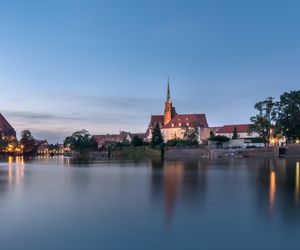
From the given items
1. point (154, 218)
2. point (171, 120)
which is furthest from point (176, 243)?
point (171, 120)

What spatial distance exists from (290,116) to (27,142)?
398 ft

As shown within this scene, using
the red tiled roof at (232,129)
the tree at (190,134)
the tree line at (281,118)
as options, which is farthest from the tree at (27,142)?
the tree line at (281,118)

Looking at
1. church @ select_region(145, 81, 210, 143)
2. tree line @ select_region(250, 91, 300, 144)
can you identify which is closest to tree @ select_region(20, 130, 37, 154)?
church @ select_region(145, 81, 210, 143)

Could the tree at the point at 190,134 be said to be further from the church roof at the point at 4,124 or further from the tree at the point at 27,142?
the church roof at the point at 4,124

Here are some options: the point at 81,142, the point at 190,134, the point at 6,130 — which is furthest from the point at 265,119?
the point at 6,130

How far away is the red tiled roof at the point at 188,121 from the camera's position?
154500 mm

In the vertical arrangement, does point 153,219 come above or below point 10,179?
above

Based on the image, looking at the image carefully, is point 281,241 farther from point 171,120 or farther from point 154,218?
point 171,120

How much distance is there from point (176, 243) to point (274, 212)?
6.29 meters

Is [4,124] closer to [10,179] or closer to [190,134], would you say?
[190,134]

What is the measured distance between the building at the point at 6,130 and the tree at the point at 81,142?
2999 centimetres

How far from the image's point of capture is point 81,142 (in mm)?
161500

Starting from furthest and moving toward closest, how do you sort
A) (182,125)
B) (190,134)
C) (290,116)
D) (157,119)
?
(157,119) < (182,125) < (190,134) < (290,116)

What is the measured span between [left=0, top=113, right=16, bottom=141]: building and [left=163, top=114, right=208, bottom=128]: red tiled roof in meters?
69.2
